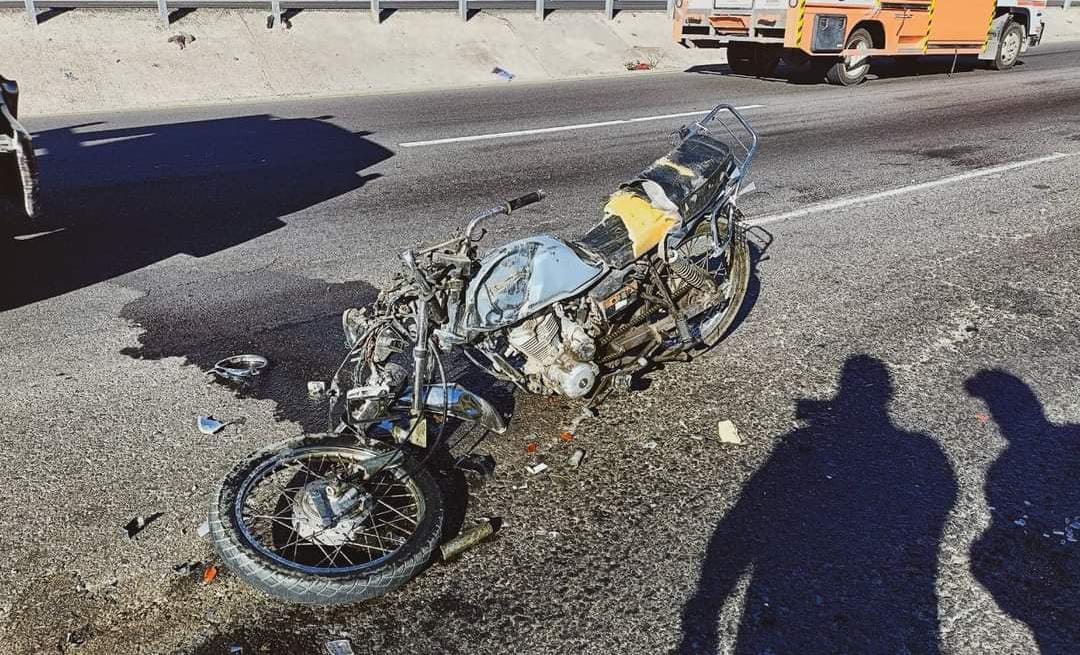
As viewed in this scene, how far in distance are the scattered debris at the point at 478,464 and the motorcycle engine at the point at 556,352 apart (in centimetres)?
42

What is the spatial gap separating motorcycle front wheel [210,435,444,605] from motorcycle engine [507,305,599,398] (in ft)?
2.61

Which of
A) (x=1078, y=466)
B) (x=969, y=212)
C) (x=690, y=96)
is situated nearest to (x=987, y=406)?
(x=1078, y=466)

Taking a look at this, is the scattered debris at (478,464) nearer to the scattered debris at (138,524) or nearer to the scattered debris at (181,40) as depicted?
the scattered debris at (138,524)

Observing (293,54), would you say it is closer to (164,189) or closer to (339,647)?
(164,189)

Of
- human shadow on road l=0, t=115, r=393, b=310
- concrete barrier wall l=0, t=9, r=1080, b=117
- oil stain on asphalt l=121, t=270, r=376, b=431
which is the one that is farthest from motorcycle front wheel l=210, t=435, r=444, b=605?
concrete barrier wall l=0, t=9, r=1080, b=117

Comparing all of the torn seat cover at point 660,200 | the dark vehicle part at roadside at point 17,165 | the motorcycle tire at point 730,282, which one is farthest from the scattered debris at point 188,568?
the dark vehicle part at roadside at point 17,165

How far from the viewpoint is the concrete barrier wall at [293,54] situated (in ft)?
45.2

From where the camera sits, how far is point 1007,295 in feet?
19.6

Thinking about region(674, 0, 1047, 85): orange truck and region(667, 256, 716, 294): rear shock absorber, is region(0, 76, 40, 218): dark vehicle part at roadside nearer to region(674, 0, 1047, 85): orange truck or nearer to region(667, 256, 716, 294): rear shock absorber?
region(667, 256, 716, 294): rear shock absorber

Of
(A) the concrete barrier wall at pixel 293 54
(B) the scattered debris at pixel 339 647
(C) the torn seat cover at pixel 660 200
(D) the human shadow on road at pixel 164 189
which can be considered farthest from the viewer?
(A) the concrete barrier wall at pixel 293 54

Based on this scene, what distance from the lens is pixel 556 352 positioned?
13.6 ft

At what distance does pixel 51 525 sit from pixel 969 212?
7.60 metres

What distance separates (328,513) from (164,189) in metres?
6.18

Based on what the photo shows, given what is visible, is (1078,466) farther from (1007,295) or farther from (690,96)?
(690,96)
